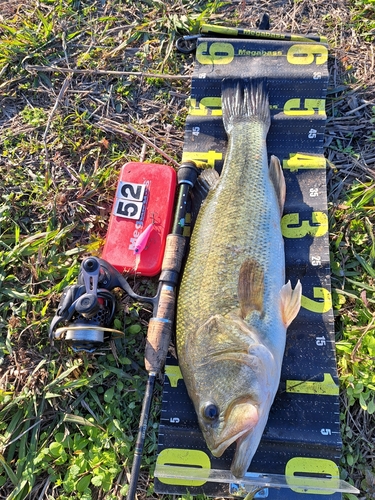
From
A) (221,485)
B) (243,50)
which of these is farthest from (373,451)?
(243,50)

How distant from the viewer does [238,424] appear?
2.64 m

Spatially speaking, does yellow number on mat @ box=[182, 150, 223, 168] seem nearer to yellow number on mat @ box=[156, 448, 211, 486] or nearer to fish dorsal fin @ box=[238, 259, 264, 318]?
fish dorsal fin @ box=[238, 259, 264, 318]

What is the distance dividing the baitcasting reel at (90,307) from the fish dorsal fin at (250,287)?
76 centimetres

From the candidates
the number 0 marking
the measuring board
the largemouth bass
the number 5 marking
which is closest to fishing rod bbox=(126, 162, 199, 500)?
the largemouth bass

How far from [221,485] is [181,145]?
3.05m

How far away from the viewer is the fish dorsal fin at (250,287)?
3.03 metres

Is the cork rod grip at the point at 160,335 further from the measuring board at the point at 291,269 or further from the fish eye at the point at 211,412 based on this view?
the fish eye at the point at 211,412

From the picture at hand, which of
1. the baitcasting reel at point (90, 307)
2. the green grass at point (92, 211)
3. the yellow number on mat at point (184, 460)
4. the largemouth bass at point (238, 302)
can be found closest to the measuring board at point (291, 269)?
the yellow number on mat at point (184, 460)

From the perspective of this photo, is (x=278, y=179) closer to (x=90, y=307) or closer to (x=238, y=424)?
(x=90, y=307)

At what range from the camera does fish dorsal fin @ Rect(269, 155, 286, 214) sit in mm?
3553

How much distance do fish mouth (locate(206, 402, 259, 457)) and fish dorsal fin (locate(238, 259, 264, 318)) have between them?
64 cm

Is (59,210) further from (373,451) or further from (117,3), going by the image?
(373,451)

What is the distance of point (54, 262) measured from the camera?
3.89 meters

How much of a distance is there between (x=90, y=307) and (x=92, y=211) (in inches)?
51.2
